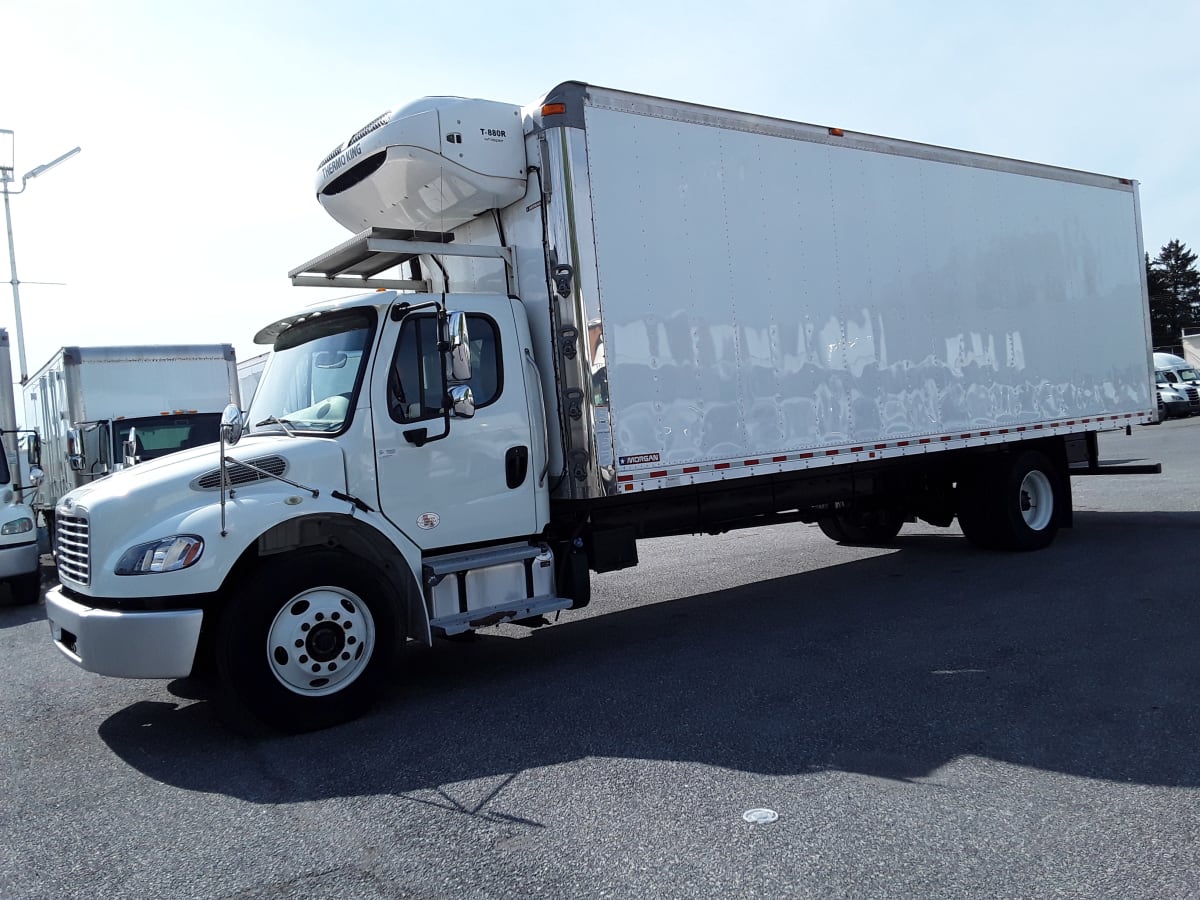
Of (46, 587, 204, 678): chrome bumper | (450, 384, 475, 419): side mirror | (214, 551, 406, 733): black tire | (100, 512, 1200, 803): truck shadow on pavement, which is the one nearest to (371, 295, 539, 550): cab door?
(450, 384, 475, 419): side mirror

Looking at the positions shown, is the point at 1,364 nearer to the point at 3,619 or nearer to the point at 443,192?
the point at 3,619

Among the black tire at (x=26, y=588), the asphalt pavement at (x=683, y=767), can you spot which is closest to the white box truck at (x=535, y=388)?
the asphalt pavement at (x=683, y=767)

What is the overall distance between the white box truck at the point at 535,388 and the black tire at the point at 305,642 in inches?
0.6

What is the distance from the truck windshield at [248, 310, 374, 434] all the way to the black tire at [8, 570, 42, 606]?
21.5ft

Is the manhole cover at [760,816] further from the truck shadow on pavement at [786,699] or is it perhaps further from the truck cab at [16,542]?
the truck cab at [16,542]

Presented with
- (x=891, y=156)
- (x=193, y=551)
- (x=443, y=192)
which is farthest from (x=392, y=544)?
(x=891, y=156)

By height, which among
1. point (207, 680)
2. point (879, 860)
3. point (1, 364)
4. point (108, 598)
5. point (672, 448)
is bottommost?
point (879, 860)

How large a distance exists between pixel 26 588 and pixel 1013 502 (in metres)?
11.4

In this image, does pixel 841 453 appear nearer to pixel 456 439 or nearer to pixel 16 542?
pixel 456 439

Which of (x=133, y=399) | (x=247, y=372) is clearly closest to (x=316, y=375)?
(x=133, y=399)

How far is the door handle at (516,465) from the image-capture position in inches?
270

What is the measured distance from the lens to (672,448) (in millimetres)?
7266

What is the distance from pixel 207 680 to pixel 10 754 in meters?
1.15

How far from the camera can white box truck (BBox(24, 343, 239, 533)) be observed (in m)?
13.4
